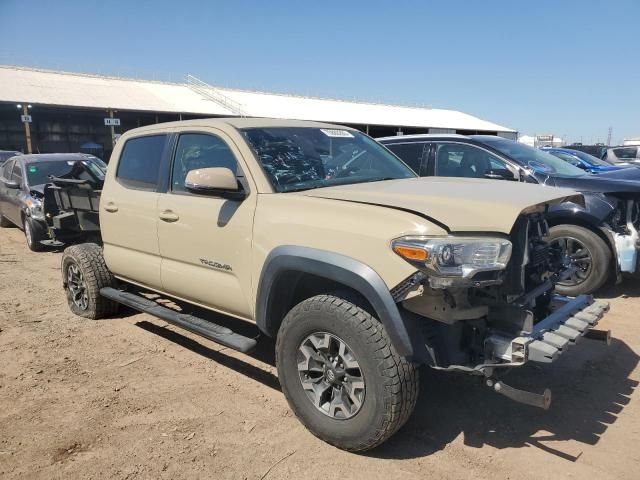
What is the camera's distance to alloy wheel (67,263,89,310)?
551 centimetres

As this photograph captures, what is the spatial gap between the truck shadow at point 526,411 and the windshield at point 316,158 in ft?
5.34

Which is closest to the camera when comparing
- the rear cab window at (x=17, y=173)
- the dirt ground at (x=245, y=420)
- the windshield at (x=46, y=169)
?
the dirt ground at (x=245, y=420)

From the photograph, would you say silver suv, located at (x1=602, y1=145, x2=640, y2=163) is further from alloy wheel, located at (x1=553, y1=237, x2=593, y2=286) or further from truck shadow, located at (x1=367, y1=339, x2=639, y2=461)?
truck shadow, located at (x1=367, y1=339, x2=639, y2=461)

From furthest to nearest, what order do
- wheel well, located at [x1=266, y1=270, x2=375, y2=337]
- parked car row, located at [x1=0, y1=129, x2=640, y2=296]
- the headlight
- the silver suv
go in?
1. the silver suv
2. parked car row, located at [x1=0, y1=129, x2=640, y2=296]
3. wheel well, located at [x1=266, y1=270, x2=375, y2=337]
4. the headlight

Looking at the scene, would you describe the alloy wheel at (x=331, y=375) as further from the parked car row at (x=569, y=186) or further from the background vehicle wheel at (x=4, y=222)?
the background vehicle wheel at (x=4, y=222)

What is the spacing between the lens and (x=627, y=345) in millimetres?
4605

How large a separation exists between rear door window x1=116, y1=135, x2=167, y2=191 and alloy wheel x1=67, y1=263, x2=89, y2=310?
127 cm

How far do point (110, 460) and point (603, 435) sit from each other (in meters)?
2.92

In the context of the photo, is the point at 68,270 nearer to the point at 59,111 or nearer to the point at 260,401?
the point at 260,401

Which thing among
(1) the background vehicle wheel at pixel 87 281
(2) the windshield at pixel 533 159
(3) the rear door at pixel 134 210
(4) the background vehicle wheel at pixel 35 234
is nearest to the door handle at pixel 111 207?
(3) the rear door at pixel 134 210

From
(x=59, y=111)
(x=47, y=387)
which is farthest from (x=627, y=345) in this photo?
(x=59, y=111)

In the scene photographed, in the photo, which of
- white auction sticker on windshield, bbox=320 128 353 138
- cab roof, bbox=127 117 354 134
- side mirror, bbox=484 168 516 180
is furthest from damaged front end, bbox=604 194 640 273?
cab roof, bbox=127 117 354 134

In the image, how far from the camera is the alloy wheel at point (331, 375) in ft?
9.79

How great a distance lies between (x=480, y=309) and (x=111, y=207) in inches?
138
